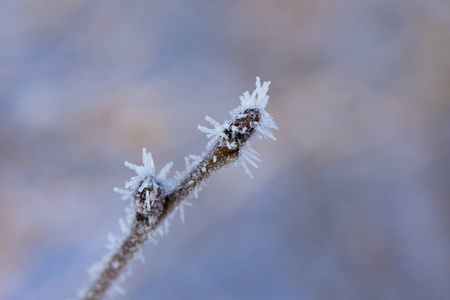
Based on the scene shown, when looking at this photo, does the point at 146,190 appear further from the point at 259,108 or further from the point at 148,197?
the point at 259,108

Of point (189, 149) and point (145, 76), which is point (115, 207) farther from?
point (145, 76)

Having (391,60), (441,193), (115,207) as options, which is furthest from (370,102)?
(115,207)

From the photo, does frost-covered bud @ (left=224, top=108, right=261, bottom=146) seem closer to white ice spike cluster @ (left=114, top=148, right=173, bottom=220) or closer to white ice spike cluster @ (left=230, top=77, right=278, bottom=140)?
white ice spike cluster @ (left=230, top=77, right=278, bottom=140)

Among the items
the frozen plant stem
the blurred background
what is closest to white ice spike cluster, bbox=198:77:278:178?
the frozen plant stem

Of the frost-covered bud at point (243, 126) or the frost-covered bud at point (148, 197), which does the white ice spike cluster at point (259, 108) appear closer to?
the frost-covered bud at point (243, 126)

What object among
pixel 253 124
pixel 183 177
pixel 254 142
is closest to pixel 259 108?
pixel 253 124

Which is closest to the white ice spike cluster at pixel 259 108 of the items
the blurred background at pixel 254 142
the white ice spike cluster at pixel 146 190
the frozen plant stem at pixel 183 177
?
the frozen plant stem at pixel 183 177
